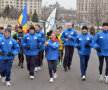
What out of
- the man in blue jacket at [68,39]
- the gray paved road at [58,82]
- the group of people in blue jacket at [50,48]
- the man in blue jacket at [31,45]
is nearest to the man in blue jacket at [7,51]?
the group of people in blue jacket at [50,48]

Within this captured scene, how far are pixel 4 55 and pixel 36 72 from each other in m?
2.42

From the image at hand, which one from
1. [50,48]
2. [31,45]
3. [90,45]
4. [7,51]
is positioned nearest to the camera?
[7,51]

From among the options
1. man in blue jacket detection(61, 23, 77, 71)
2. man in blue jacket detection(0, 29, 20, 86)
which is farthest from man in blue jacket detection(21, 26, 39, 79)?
man in blue jacket detection(61, 23, 77, 71)

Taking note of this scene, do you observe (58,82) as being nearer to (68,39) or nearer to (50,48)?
(50,48)

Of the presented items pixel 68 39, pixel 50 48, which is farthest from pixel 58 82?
pixel 68 39

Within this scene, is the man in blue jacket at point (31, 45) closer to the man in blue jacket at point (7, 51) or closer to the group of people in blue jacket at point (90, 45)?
the man in blue jacket at point (7, 51)

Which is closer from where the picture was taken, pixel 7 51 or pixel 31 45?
pixel 7 51

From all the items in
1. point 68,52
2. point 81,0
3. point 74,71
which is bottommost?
point 74,71

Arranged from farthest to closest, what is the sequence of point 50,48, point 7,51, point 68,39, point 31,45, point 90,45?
1. point 68,39
2. point 31,45
3. point 90,45
4. point 50,48
5. point 7,51

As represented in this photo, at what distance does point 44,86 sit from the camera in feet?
22.6

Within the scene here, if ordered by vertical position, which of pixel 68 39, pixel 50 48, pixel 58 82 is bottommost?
pixel 58 82

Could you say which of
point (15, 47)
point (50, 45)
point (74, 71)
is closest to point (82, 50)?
point (50, 45)

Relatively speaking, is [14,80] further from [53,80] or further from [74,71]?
[74,71]

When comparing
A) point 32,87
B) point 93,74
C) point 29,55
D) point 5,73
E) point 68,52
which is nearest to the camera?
point 32,87
